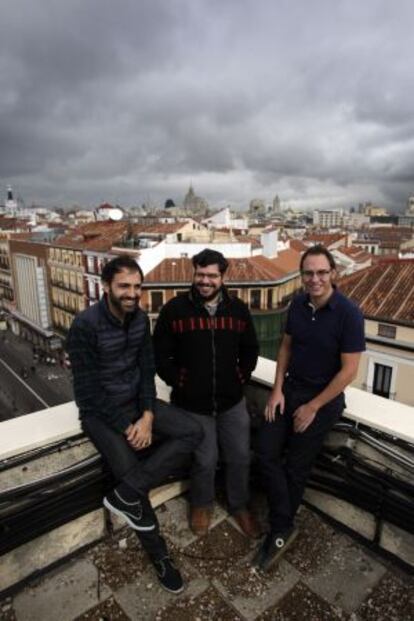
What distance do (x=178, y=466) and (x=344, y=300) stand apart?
1.82 m

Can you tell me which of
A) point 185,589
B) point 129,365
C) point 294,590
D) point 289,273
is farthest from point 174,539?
point 289,273

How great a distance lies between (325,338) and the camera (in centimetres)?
314

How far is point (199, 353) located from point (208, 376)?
20 centimetres

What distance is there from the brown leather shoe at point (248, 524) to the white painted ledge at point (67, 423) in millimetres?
1111

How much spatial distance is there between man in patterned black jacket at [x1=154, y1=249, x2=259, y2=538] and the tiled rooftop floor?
1.12 ft

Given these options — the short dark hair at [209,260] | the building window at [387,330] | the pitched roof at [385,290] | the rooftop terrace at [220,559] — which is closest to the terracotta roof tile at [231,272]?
the pitched roof at [385,290]

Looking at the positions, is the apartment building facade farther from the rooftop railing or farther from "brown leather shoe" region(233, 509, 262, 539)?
"brown leather shoe" region(233, 509, 262, 539)

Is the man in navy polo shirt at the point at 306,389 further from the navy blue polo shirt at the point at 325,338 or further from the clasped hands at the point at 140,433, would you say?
the clasped hands at the point at 140,433

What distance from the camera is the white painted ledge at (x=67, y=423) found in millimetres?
2707

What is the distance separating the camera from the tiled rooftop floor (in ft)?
8.16

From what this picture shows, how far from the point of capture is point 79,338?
115 inches

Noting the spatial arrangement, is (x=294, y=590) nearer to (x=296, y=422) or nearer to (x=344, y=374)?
(x=296, y=422)

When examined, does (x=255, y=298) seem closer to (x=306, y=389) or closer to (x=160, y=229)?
A: (x=160, y=229)

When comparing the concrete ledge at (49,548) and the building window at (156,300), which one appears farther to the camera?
the building window at (156,300)
